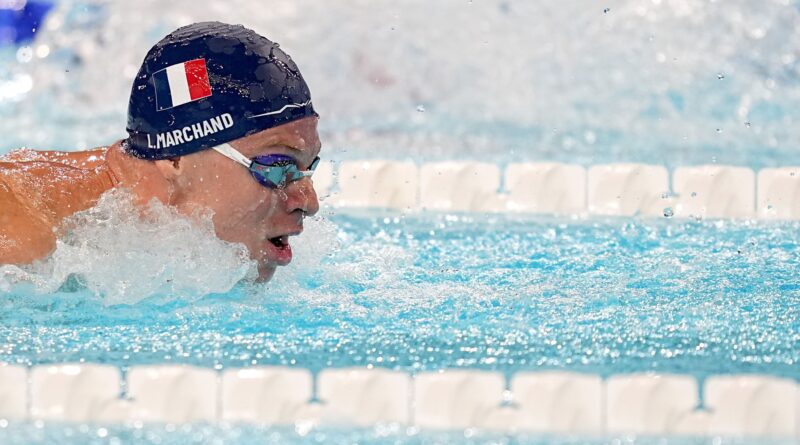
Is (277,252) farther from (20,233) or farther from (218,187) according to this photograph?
(20,233)

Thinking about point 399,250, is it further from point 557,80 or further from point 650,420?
point 557,80

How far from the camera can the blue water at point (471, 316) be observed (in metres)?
2.24

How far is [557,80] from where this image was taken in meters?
5.12

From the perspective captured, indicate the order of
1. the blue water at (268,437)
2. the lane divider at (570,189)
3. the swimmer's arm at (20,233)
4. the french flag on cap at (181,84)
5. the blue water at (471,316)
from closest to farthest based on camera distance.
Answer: the blue water at (268,437)
the blue water at (471,316)
the swimmer's arm at (20,233)
the french flag on cap at (181,84)
the lane divider at (570,189)

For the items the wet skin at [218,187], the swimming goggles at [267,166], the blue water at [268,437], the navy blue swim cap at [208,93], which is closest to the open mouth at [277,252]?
the wet skin at [218,187]

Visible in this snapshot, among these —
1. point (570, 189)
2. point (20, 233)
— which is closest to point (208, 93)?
point (20, 233)

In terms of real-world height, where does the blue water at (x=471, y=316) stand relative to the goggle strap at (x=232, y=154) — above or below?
below

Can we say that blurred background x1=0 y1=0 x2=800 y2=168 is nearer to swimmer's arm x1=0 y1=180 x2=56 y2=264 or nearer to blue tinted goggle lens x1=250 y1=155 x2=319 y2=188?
blue tinted goggle lens x1=250 y1=155 x2=319 y2=188

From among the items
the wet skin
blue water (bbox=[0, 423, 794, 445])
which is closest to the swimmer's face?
the wet skin

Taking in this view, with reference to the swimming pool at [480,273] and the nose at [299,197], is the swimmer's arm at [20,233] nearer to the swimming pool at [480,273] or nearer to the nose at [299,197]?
the swimming pool at [480,273]

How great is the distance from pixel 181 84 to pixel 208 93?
0.06 m

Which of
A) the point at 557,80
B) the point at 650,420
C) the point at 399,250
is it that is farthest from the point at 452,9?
the point at 650,420

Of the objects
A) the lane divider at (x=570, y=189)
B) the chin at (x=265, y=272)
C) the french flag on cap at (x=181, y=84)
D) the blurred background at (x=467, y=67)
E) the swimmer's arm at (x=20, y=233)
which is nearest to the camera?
the swimmer's arm at (x=20, y=233)

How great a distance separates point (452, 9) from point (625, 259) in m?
2.57
